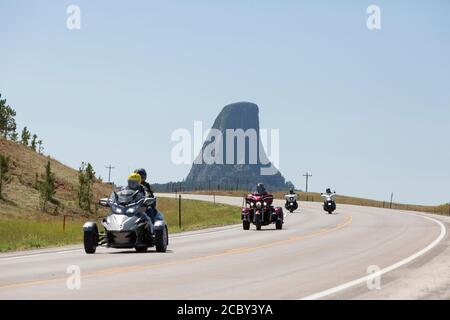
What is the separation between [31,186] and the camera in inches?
2965

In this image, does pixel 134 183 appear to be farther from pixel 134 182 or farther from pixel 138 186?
pixel 138 186

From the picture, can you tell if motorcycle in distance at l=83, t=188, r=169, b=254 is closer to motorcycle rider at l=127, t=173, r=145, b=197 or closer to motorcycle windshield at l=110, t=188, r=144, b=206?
motorcycle windshield at l=110, t=188, r=144, b=206

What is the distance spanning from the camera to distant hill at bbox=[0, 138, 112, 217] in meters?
65.8

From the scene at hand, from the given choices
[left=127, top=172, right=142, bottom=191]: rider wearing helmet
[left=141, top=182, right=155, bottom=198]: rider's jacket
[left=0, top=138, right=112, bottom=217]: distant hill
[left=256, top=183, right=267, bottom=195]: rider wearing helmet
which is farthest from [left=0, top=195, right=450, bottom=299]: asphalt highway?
[left=0, top=138, right=112, bottom=217]: distant hill

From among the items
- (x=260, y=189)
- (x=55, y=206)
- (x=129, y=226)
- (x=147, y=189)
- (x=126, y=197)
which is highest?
(x=147, y=189)

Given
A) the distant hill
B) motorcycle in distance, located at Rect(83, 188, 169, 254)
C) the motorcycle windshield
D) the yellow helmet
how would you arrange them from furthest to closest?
the distant hill → the yellow helmet → the motorcycle windshield → motorcycle in distance, located at Rect(83, 188, 169, 254)

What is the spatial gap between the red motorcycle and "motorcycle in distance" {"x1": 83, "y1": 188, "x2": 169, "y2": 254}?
44.4 ft

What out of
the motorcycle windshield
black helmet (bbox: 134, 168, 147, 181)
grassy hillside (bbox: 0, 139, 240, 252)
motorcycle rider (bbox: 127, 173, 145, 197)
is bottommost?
grassy hillside (bbox: 0, 139, 240, 252)

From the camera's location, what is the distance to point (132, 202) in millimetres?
18984

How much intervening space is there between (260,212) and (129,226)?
1471cm
